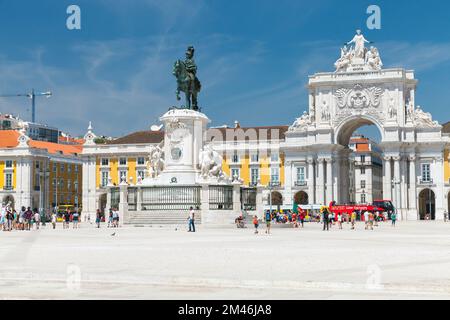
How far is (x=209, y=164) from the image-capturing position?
40.0 m

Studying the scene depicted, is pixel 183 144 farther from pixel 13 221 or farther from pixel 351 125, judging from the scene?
pixel 351 125

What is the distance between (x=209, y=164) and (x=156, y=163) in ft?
11.0

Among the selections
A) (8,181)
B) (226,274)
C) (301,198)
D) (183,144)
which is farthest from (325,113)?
(226,274)

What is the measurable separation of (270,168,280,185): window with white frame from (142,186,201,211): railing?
5461 centimetres

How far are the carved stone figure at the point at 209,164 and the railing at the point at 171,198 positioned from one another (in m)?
1.19

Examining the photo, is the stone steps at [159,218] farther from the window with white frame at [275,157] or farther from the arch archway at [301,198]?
the window with white frame at [275,157]

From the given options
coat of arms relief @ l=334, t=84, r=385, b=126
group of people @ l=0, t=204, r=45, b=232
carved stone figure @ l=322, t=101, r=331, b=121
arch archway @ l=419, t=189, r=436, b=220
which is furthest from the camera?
arch archway @ l=419, t=189, r=436, b=220

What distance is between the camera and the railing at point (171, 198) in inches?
1545

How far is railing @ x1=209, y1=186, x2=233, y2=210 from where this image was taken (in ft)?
→ 129


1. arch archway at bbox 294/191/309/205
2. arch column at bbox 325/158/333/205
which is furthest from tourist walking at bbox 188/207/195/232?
arch archway at bbox 294/191/309/205

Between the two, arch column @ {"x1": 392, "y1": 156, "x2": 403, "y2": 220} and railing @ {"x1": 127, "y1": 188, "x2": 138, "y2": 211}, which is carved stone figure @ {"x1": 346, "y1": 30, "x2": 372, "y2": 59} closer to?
arch column @ {"x1": 392, "y1": 156, "x2": 403, "y2": 220}
